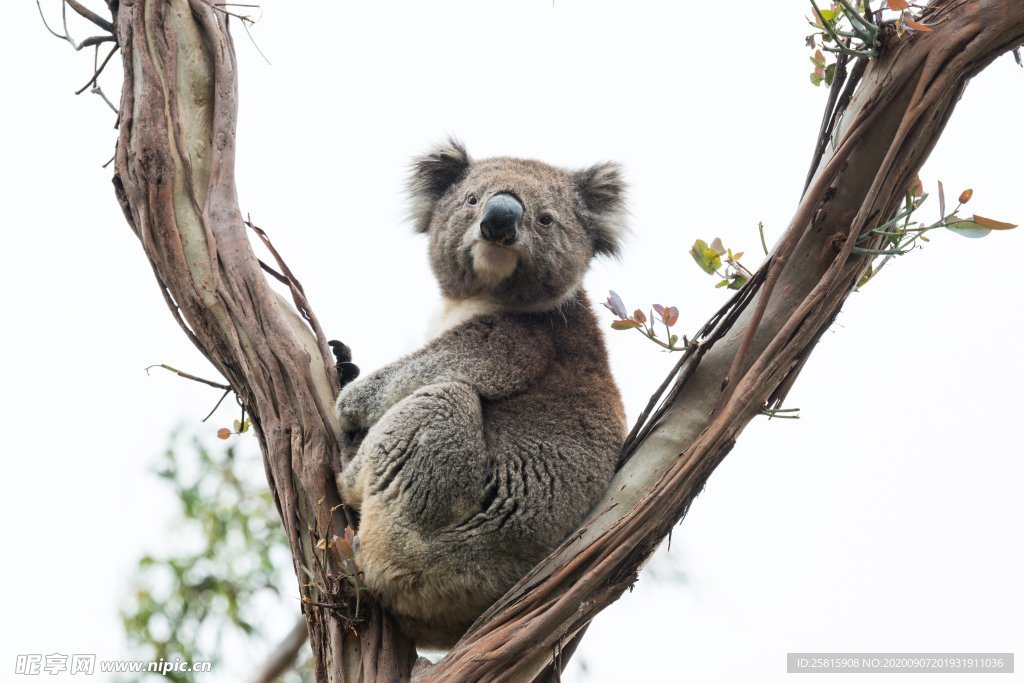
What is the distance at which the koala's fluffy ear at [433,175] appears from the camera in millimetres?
4117

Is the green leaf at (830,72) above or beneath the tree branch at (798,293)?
above

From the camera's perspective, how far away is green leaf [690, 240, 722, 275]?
2.51 m

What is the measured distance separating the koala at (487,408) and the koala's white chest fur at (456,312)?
0.01 metres

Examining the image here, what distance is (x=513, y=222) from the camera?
3469 mm

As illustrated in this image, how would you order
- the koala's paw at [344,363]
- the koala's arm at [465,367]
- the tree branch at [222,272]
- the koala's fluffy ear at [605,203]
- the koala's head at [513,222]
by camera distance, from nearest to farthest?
the tree branch at [222,272] → the koala's arm at [465,367] → the koala's paw at [344,363] → the koala's head at [513,222] → the koala's fluffy ear at [605,203]

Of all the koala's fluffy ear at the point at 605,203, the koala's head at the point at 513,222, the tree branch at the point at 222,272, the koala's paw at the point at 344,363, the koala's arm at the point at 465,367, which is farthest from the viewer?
the koala's fluffy ear at the point at 605,203

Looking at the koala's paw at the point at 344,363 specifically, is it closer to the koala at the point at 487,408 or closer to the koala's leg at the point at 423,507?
the koala at the point at 487,408

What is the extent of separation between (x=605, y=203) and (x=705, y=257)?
5.36 feet

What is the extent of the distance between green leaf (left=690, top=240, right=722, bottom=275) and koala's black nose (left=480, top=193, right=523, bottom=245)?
42.2 inches

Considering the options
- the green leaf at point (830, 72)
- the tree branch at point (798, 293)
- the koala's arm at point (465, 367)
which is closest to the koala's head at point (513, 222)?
the koala's arm at point (465, 367)

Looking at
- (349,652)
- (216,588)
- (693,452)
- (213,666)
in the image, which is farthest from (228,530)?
(693,452)

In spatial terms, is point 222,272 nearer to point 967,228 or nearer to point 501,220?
point 501,220

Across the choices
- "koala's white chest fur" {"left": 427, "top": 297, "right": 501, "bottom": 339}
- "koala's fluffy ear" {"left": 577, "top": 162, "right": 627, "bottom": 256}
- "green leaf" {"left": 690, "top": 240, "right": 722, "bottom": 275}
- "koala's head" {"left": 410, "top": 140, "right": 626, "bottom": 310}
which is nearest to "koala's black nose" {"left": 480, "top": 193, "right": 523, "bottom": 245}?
"koala's head" {"left": 410, "top": 140, "right": 626, "bottom": 310}

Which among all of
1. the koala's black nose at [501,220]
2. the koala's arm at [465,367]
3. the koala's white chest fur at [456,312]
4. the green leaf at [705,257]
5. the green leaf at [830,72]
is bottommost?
the koala's arm at [465,367]
